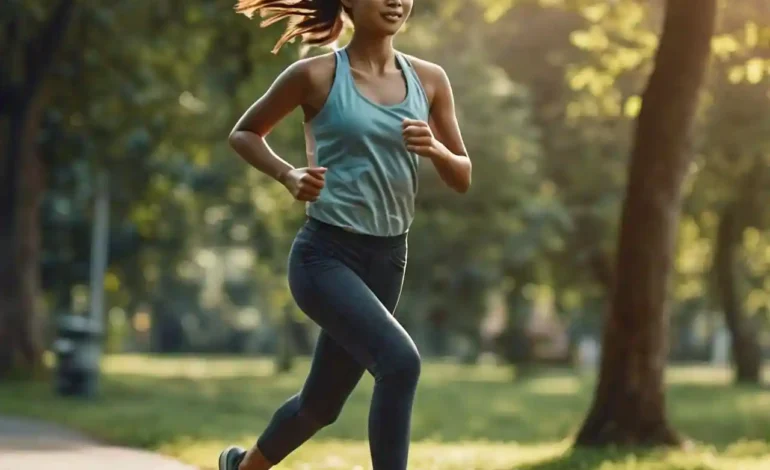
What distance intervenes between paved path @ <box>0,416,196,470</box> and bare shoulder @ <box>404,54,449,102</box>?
3.80 metres

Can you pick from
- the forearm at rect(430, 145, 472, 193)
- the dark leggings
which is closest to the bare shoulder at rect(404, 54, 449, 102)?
the forearm at rect(430, 145, 472, 193)

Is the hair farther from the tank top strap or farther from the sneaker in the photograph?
the sneaker

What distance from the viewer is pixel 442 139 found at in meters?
5.69

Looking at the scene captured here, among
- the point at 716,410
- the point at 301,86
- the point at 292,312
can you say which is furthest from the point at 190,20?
the point at 292,312

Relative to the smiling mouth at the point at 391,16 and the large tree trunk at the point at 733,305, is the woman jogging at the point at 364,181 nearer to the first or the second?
the smiling mouth at the point at 391,16

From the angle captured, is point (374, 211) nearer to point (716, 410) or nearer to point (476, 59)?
point (716, 410)

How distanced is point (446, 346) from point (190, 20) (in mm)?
69010

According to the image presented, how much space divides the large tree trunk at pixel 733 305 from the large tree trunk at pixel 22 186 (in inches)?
655

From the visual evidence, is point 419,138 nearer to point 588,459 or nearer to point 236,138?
point 236,138

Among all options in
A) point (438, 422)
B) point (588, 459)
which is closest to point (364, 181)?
point (588, 459)

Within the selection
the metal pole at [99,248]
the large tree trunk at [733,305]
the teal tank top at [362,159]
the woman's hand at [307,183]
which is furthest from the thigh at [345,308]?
the large tree trunk at [733,305]

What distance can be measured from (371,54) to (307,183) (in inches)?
22.0

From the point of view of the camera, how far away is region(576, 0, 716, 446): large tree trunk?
12.0 m

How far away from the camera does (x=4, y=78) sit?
A: 77.7 feet
